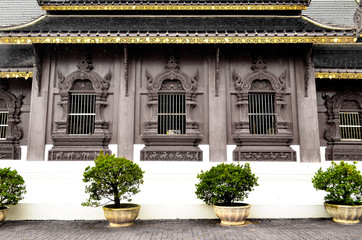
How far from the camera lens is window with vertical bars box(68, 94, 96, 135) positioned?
779 cm

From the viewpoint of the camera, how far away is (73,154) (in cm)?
758

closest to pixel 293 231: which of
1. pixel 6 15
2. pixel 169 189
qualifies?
pixel 169 189

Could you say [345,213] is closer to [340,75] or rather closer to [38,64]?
[340,75]

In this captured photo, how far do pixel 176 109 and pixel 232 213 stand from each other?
126 inches

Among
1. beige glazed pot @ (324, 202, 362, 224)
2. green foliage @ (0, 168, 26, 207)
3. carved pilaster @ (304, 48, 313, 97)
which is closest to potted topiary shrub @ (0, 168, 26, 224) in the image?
green foliage @ (0, 168, 26, 207)

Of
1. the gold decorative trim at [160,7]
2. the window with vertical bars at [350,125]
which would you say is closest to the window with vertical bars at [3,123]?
the gold decorative trim at [160,7]

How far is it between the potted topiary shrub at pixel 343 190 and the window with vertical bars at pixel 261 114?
1.93 metres

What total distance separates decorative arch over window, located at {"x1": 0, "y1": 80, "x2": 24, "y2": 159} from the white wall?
1639 millimetres

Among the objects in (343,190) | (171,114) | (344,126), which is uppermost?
(171,114)

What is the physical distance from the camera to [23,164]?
7.30m

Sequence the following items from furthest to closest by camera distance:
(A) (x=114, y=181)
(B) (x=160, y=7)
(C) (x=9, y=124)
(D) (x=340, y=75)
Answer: (B) (x=160, y=7)
(C) (x=9, y=124)
(D) (x=340, y=75)
(A) (x=114, y=181)

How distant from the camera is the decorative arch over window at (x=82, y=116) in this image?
24.9ft

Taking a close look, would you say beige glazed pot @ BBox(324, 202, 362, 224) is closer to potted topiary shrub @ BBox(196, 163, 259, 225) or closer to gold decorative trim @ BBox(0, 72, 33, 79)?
potted topiary shrub @ BBox(196, 163, 259, 225)

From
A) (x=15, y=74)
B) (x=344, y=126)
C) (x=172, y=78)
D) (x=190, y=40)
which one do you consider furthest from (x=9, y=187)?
(x=344, y=126)
